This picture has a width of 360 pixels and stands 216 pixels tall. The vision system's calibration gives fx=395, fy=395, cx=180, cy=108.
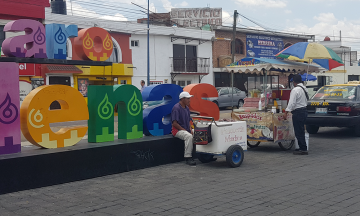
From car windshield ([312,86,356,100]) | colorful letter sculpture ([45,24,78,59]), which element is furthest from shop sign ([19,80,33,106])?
car windshield ([312,86,356,100])

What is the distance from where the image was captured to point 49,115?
6.82 m

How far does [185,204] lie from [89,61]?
12.0 ft

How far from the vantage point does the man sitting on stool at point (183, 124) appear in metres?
8.00

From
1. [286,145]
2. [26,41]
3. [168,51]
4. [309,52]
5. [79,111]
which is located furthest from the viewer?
[168,51]

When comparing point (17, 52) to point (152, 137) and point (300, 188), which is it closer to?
point (152, 137)

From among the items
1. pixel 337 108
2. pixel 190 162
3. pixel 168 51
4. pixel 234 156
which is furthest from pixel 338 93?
pixel 168 51

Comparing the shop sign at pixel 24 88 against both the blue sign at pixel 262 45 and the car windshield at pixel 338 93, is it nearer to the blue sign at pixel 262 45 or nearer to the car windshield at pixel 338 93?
the car windshield at pixel 338 93

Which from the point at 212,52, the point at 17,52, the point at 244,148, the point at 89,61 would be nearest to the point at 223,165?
the point at 244,148

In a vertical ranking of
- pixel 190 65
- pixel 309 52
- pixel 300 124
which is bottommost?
pixel 300 124

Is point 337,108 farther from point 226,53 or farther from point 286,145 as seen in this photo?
point 226,53

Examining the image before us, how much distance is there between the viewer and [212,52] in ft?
111

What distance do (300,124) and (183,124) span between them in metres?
2.97

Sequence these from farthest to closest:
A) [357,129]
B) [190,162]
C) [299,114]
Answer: [357,129]
[299,114]
[190,162]

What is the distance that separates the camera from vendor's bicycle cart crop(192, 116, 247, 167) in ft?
25.5
